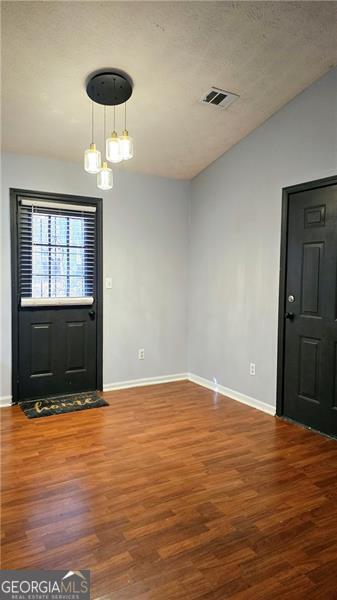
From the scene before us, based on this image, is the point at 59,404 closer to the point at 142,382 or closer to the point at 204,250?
the point at 142,382

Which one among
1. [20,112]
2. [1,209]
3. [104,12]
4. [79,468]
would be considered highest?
[104,12]

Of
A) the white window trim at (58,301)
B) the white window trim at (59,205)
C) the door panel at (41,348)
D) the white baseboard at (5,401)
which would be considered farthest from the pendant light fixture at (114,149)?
the white baseboard at (5,401)

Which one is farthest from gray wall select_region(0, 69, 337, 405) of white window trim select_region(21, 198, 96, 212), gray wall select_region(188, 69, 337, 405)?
white window trim select_region(21, 198, 96, 212)

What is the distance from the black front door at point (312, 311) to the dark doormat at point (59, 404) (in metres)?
1.93

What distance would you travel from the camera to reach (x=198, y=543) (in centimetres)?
184

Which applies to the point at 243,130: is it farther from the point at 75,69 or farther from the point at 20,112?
the point at 20,112

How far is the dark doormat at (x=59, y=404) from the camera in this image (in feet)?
11.9

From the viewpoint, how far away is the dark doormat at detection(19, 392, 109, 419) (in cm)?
362

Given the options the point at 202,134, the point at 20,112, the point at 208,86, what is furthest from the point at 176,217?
the point at 20,112

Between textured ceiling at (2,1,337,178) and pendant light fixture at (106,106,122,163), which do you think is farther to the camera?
pendant light fixture at (106,106,122,163)

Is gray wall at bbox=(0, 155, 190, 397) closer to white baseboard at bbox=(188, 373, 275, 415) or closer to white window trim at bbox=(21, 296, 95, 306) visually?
white window trim at bbox=(21, 296, 95, 306)

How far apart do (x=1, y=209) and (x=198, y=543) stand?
3312mm

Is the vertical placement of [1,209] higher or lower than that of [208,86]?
lower

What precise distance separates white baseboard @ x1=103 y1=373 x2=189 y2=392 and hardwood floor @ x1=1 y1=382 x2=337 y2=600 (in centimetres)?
83
